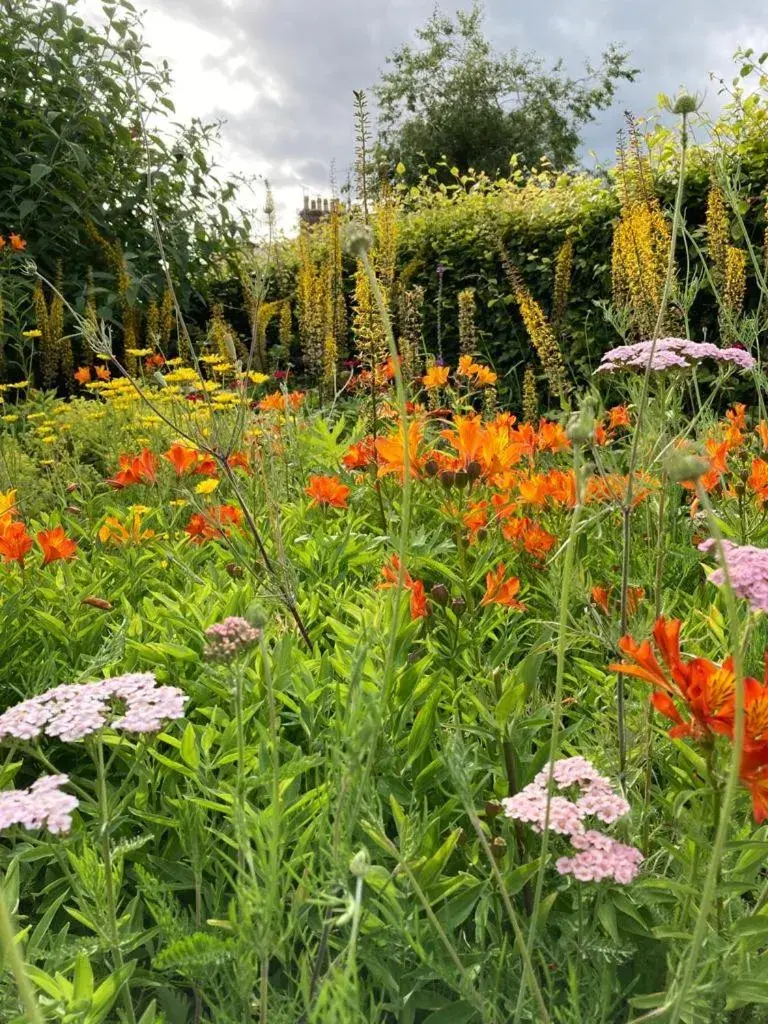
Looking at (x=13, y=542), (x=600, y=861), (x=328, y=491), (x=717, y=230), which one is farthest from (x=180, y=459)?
(x=717, y=230)

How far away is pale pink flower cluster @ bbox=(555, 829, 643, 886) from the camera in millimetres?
767

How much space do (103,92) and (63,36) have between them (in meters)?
0.42

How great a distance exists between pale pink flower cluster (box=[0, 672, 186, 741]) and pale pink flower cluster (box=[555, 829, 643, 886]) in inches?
15.7

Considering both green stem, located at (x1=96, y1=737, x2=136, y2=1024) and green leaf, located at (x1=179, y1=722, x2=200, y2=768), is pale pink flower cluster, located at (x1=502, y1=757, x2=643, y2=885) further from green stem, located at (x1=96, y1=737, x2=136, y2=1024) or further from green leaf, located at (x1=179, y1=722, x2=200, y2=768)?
green leaf, located at (x1=179, y1=722, x2=200, y2=768)

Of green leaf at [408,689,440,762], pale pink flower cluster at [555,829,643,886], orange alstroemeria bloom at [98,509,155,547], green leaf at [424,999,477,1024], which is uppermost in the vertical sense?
orange alstroemeria bloom at [98,509,155,547]

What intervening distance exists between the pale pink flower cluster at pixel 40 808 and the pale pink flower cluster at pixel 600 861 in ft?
1.46

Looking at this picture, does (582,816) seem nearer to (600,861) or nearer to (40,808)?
(600,861)

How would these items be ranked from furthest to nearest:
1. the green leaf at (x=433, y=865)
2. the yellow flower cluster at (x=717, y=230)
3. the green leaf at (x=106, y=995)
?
the yellow flower cluster at (x=717, y=230), the green leaf at (x=433, y=865), the green leaf at (x=106, y=995)

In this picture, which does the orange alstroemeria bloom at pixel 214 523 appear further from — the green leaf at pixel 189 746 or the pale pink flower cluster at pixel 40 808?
the pale pink flower cluster at pixel 40 808

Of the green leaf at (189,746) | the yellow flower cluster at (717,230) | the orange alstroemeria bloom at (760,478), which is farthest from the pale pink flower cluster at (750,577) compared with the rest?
the yellow flower cluster at (717,230)

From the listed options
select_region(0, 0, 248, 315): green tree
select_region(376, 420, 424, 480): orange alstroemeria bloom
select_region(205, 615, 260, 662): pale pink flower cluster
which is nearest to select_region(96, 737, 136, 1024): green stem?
select_region(205, 615, 260, 662): pale pink flower cluster

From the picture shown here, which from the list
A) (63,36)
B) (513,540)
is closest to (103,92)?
(63,36)

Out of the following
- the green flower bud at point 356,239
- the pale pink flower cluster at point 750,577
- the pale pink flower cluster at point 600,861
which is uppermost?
the green flower bud at point 356,239

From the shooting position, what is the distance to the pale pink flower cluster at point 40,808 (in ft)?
2.39
